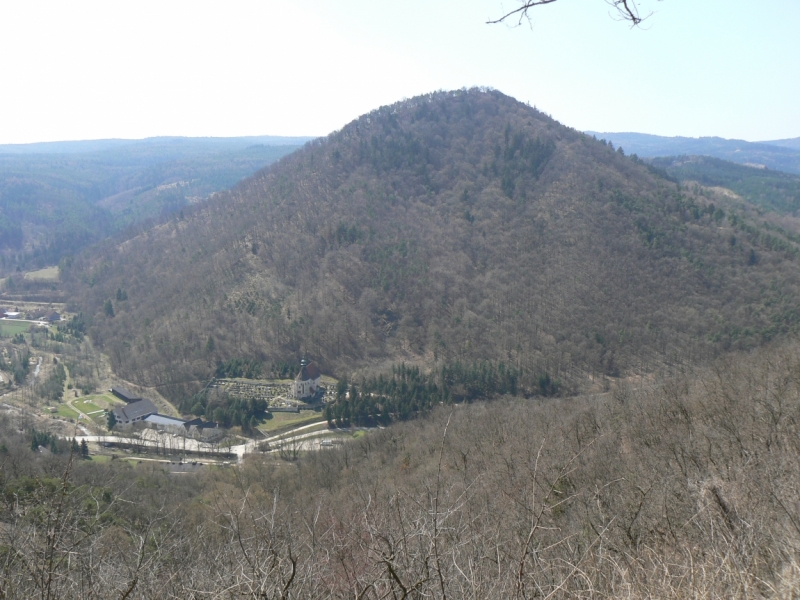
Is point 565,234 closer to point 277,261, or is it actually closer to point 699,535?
point 277,261

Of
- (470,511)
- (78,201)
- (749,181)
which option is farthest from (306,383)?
(78,201)

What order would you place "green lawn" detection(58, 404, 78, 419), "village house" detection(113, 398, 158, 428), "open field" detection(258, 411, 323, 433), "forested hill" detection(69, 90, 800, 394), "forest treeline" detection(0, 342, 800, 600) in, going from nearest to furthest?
"forest treeline" detection(0, 342, 800, 600) → "open field" detection(258, 411, 323, 433) → "village house" detection(113, 398, 158, 428) → "green lawn" detection(58, 404, 78, 419) → "forested hill" detection(69, 90, 800, 394)

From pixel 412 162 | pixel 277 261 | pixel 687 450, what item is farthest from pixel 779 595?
pixel 412 162

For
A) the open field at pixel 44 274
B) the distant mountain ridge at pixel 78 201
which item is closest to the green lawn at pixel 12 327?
the open field at pixel 44 274

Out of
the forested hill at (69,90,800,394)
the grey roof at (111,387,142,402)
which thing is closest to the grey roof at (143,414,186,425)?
the grey roof at (111,387,142,402)

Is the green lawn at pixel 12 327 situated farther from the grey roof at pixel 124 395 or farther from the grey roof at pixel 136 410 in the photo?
the grey roof at pixel 136 410

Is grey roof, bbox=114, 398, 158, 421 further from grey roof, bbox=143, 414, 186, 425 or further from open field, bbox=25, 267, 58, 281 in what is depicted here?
open field, bbox=25, 267, 58, 281
